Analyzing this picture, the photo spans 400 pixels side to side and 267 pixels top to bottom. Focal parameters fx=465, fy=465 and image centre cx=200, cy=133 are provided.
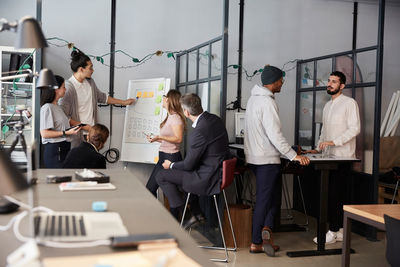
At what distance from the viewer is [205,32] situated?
6.18m

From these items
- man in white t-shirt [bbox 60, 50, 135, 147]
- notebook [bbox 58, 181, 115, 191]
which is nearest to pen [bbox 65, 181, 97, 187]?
notebook [bbox 58, 181, 115, 191]

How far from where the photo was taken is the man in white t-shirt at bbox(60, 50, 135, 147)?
182 inches

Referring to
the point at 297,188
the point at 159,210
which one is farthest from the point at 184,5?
the point at 159,210

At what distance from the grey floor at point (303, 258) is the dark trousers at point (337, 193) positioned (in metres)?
0.22

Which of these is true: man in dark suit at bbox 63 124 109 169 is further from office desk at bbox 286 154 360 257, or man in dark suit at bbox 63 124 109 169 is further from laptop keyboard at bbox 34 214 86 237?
office desk at bbox 286 154 360 257

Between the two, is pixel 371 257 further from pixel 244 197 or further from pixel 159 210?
pixel 159 210

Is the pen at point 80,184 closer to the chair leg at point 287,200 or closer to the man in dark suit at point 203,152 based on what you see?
the man in dark suit at point 203,152

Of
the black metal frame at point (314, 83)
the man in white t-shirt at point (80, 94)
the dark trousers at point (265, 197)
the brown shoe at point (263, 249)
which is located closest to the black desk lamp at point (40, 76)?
the man in white t-shirt at point (80, 94)

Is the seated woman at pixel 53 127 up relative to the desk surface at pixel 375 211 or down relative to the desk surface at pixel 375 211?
up

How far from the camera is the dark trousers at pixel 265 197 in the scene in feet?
14.2

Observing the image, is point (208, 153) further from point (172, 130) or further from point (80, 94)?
point (80, 94)

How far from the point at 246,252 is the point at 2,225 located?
295cm

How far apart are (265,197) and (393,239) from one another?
83.3 inches

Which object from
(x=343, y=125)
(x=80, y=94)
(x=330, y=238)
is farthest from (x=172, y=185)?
(x=343, y=125)
